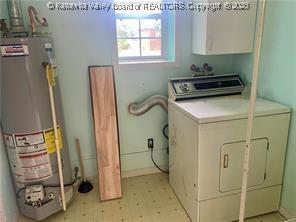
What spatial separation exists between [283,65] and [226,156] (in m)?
0.84

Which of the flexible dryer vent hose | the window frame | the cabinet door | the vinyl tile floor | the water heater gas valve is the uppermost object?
the window frame

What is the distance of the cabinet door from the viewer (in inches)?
69.8

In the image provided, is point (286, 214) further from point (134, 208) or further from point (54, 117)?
point (54, 117)

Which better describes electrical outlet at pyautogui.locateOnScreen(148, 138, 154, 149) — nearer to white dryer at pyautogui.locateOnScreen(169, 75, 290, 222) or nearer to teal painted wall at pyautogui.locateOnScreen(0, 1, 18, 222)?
white dryer at pyautogui.locateOnScreen(169, 75, 290, 222)

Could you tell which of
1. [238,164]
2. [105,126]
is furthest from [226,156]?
[105,126]

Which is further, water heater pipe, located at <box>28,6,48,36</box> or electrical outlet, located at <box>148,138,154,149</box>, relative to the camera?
electrical outlet, located at <box>148,138,154,149</box>

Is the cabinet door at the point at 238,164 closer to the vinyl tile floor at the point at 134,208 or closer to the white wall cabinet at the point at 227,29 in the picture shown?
the vinyl tile floor at the point at 134,208

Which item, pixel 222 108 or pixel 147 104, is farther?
pixel 147 104

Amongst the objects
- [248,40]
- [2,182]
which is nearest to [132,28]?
[248,40]

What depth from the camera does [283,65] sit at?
1886 mm

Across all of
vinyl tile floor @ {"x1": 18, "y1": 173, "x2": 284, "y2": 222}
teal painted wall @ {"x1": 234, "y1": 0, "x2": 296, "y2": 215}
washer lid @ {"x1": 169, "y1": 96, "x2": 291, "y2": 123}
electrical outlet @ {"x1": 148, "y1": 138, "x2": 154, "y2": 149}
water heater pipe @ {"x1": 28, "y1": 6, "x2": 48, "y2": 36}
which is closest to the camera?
washer lid @ {"x1": 169, "y1": 96, "x2": 291, "y2": 123}

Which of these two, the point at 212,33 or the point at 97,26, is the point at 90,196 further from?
the point at 212,33

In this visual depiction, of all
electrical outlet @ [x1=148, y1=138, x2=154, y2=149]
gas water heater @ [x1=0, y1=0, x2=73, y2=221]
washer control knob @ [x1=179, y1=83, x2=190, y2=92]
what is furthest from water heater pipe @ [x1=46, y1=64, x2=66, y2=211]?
washer control knob @ [x1=179, y1=83, x2=190, y2=92]

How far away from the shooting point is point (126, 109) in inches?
96.6
